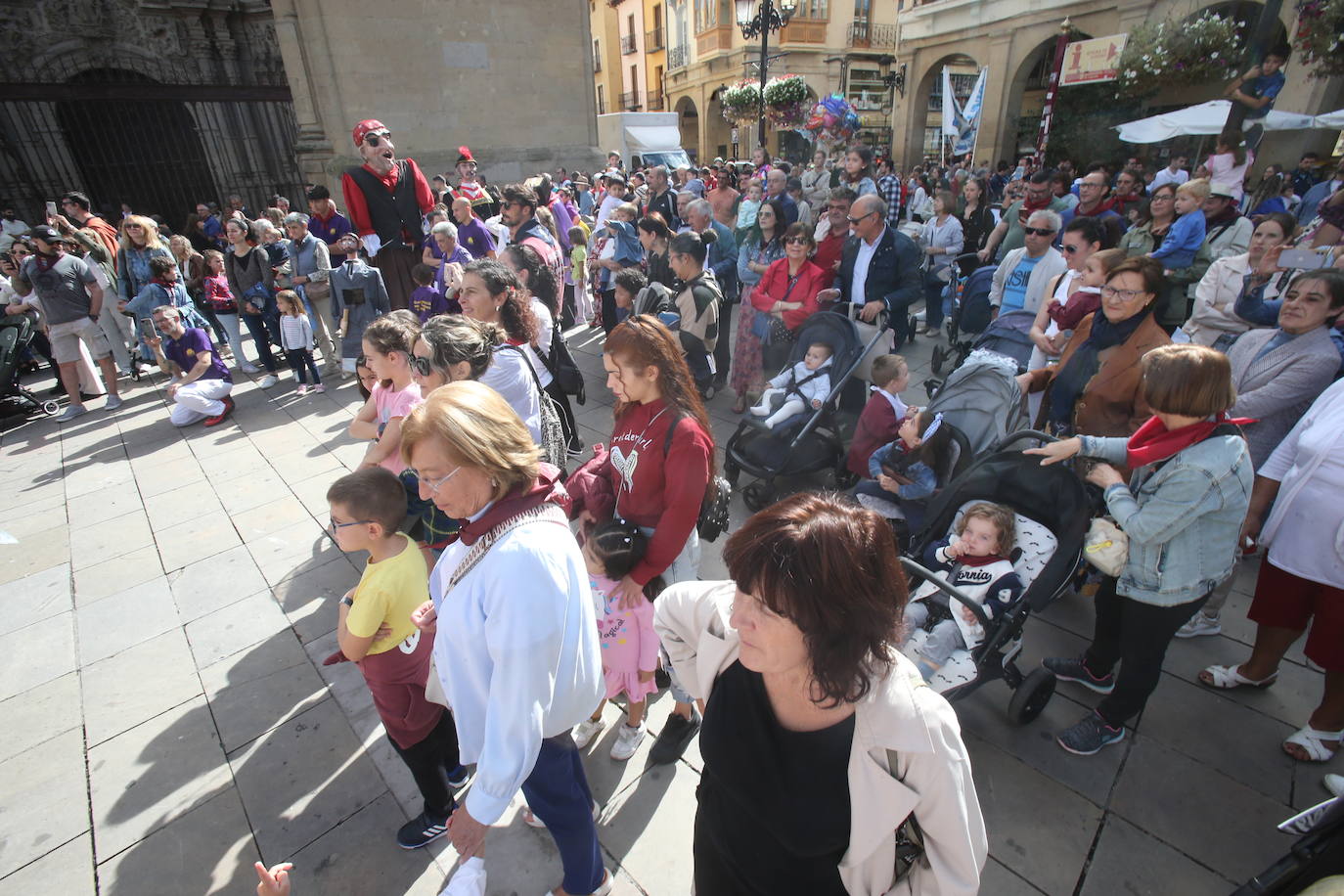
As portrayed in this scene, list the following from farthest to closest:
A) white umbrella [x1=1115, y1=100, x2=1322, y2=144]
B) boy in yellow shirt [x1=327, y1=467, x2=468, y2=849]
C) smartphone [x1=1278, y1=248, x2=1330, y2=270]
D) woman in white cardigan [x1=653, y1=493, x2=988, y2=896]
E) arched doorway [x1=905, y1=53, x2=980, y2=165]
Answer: arched doorway [x1=905, y1=53, x2=980, y2=165] → white umbrella [x1=1115, y1=100, x2=1322, y2=144] → smartphone [x1=1278, y1=248, x2=1330, y2=270] → boy in yellow shirt [x1=327, y1=467, x2=468, y2=849] → woman in white cardigan [x1=653, y1=493, x2=988, y2=896]

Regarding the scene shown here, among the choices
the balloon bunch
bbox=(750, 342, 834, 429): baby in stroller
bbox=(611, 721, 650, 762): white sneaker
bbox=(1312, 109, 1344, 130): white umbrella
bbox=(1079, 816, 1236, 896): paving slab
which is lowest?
bbox=(1079, 816, 1236, 896): paving slab

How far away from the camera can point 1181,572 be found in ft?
7.57

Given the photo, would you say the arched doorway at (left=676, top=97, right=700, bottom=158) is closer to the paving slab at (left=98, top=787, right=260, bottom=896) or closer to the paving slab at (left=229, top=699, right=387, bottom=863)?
the paving slab at (left=229, top=699, right=387, bottom=863)

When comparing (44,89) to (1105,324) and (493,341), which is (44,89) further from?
(1105,324)

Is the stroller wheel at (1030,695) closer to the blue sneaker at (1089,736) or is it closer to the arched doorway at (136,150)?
the blue sneaker at (1089,736)

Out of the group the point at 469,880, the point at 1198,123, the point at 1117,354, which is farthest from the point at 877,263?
the point at 1198,123

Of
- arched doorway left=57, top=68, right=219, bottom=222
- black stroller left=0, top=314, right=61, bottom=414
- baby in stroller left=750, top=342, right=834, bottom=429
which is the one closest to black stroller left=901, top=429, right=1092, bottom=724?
baby in stroller left=750, top=342, right=834, bottom=429

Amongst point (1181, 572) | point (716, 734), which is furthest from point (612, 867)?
point (1181, 572)

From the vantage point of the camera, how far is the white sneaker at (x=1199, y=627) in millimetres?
3309

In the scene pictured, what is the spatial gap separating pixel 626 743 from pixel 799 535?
2046 millimetres

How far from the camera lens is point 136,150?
13.5m

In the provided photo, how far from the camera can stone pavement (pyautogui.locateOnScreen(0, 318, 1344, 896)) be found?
2359mm

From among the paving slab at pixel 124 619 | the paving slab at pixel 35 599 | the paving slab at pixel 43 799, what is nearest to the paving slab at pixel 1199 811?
the paving slab at pixel 43 799

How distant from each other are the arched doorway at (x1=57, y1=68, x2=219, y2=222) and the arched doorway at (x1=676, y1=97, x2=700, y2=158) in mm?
26334
